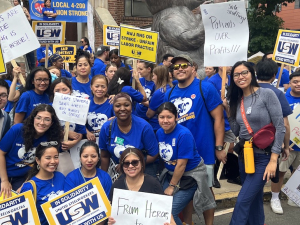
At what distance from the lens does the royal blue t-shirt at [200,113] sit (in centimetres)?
436

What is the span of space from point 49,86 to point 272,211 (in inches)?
137

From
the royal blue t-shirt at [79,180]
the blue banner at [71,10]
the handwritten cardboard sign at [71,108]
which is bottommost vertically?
the royal blue t-shirt at [79,180]

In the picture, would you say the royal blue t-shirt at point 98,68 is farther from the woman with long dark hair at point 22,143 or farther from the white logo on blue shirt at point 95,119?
the woman with long dark hair at point 22,143

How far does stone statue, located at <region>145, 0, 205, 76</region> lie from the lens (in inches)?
391

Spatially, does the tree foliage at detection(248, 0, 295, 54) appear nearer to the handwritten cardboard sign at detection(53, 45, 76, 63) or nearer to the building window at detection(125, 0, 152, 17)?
the building window at detection(125, 0, 152, 17)

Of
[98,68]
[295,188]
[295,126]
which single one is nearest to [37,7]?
[98,68]

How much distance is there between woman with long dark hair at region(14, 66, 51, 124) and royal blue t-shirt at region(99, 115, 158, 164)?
102cm

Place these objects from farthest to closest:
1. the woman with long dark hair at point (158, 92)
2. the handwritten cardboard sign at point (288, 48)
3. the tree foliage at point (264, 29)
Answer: the tree foliage at point (264, 29), the handwritten cardboard sign at point (288, 48), the woman with long dark hair at point (158, 92)

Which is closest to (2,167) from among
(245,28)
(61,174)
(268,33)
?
(61,174)

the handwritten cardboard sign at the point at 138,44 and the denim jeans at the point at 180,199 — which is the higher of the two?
the handwritten cardboard sign at the point at 138,44

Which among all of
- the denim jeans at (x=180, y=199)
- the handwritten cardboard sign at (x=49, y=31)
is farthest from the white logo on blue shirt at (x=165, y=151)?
the handwritten cardboard sign at (x=49, y=31)

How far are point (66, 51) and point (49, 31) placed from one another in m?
2.11

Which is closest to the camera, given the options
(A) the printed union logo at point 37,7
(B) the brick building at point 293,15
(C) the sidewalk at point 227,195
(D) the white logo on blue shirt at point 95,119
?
(D) the white logo on blue shirt at point 95,119

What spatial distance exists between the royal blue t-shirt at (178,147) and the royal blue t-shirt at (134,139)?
0.09 metres
